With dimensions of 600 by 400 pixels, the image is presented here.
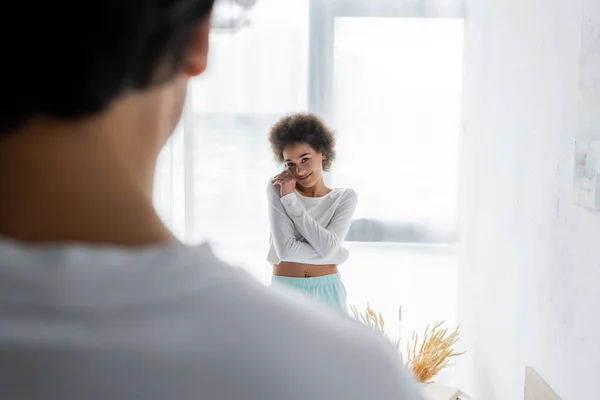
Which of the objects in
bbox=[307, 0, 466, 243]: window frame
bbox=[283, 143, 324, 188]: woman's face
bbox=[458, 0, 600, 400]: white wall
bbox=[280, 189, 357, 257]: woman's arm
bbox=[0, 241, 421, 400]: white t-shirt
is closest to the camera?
bbox=[0, 241, 421, 400]: white t-shirt

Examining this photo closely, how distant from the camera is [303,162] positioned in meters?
2.50

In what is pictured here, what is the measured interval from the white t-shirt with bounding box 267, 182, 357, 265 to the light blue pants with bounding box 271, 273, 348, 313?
2.5 inches

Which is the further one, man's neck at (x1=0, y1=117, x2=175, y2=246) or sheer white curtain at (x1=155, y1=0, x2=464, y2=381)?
sheer white curtain at (x1=155, y1=0, x2=464, y2=381)

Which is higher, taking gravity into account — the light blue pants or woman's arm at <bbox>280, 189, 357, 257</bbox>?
woman's arm at <bbox>280, 189, 357, 257</bbox>

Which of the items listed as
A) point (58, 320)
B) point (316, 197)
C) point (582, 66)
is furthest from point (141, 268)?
point (316, 197)

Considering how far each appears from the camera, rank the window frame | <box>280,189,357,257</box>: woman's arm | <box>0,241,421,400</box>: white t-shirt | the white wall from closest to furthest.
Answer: <box>0,241,421,400</box>: white t-shirt < the white wall < <box>280,189,357,257</box>: woman's arm < the window frame

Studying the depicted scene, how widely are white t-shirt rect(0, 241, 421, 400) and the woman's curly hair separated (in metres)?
2.22

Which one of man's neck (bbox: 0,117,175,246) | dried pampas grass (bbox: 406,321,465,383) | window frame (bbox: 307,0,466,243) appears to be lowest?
dried pampas grass (bbox: 406,321,465,383)

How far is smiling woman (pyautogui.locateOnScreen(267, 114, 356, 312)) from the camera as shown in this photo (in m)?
2.40

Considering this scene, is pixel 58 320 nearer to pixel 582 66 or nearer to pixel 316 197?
pixel 582 66

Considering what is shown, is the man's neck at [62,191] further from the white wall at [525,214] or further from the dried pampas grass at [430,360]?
the dried pampas grass at [430,360]

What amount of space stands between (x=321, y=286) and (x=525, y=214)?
834mm

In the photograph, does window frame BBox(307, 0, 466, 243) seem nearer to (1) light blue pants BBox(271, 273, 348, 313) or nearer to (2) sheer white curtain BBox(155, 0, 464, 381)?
(2) sheer white curtain BBox(155, 0, 464, 381)

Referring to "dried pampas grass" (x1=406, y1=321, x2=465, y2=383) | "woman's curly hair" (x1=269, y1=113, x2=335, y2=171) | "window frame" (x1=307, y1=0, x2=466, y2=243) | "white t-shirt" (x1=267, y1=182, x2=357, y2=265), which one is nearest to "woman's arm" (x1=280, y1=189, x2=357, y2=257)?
"white t-shirt" (x1=267, y1=182, x2=357, y2=265)
